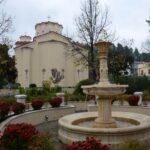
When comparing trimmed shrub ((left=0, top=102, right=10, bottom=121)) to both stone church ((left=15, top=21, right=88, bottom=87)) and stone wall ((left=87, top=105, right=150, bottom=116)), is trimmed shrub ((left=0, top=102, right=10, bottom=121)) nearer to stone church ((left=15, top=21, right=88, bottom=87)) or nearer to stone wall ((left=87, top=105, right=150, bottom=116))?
stone wall ((left=87, top=105, right=150, bottom=116))

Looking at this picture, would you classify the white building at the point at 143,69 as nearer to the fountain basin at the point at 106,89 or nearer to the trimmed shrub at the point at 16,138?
the fountain basin at the point at 106,89

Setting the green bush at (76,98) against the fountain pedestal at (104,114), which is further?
the green bush at (76,98)

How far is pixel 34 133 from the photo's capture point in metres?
8.45

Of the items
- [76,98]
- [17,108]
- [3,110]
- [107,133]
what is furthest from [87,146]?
[76,98]

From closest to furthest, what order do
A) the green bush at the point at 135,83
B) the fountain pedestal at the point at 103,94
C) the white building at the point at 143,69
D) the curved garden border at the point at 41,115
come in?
the fountain pedestal at the point at 103,94 → the curved garden border at the point at 41,115 → the green bush at the point at 135,83 → the white building at the point at 143,69

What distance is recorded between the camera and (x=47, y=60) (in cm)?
4838

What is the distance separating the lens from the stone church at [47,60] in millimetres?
48156

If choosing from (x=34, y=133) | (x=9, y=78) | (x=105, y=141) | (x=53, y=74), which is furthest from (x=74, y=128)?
(x=9, y=78)

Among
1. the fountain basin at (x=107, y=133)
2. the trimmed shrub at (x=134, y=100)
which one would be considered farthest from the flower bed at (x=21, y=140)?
the trimmed shrub at (x=134, y=100)

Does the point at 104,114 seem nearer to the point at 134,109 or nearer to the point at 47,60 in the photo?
the point at 134,109

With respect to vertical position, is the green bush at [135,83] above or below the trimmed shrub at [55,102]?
above

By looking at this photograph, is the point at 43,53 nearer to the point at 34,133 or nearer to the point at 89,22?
the point at 89,22

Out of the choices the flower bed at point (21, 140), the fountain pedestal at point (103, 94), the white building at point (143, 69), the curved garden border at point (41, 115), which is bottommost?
the curved garden border at point (41, 115)

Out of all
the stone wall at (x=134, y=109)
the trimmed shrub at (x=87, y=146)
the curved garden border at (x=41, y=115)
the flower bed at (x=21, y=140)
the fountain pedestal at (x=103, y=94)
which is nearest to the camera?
the trimmed shrub at (x=87, y=146)
